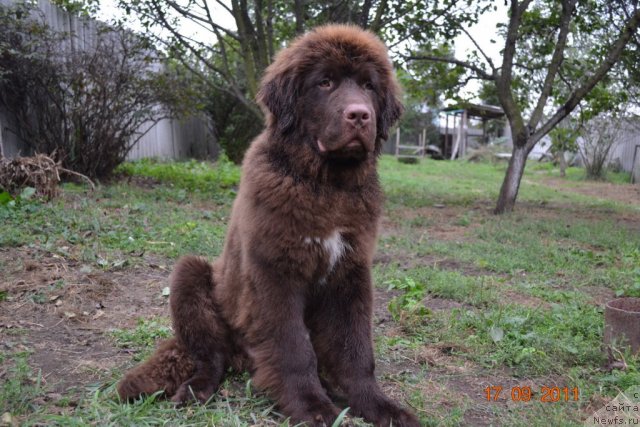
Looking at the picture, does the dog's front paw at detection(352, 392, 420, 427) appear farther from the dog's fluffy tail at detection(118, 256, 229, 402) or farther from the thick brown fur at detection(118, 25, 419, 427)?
the dog's fluffy tail at detection(118, 256, 229, 402)

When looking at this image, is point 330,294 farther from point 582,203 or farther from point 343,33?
point 582,203

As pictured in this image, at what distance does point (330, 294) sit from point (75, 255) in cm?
330

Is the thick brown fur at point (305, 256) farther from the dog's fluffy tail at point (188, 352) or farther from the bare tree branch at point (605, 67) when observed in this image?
the bare tree branch at point (605, 67)

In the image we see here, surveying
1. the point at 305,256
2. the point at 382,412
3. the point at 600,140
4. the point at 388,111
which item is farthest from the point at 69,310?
the point at 600,140

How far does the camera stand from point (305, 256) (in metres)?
2.82

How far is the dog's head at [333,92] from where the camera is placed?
2875mm

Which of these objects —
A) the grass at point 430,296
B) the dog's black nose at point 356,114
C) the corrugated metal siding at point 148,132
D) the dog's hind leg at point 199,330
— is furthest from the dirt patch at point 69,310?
the corrugated metal siding at point 148,132

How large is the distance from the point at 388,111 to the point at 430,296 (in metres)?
2.28

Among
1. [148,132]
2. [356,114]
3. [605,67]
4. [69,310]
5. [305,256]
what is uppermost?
[605,67]

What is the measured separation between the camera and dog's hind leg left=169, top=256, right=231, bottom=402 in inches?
122

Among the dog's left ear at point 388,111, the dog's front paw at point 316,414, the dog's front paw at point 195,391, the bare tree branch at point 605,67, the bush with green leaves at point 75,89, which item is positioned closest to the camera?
the dog's front paw at point 316,414

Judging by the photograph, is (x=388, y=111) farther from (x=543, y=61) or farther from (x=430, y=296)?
(x=543, y=61)

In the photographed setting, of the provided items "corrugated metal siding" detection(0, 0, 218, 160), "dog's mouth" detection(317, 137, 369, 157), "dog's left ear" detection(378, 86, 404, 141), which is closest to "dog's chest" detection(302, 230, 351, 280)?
"dog's mouth" detection(317, 137, 369, 157)

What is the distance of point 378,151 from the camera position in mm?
3279
